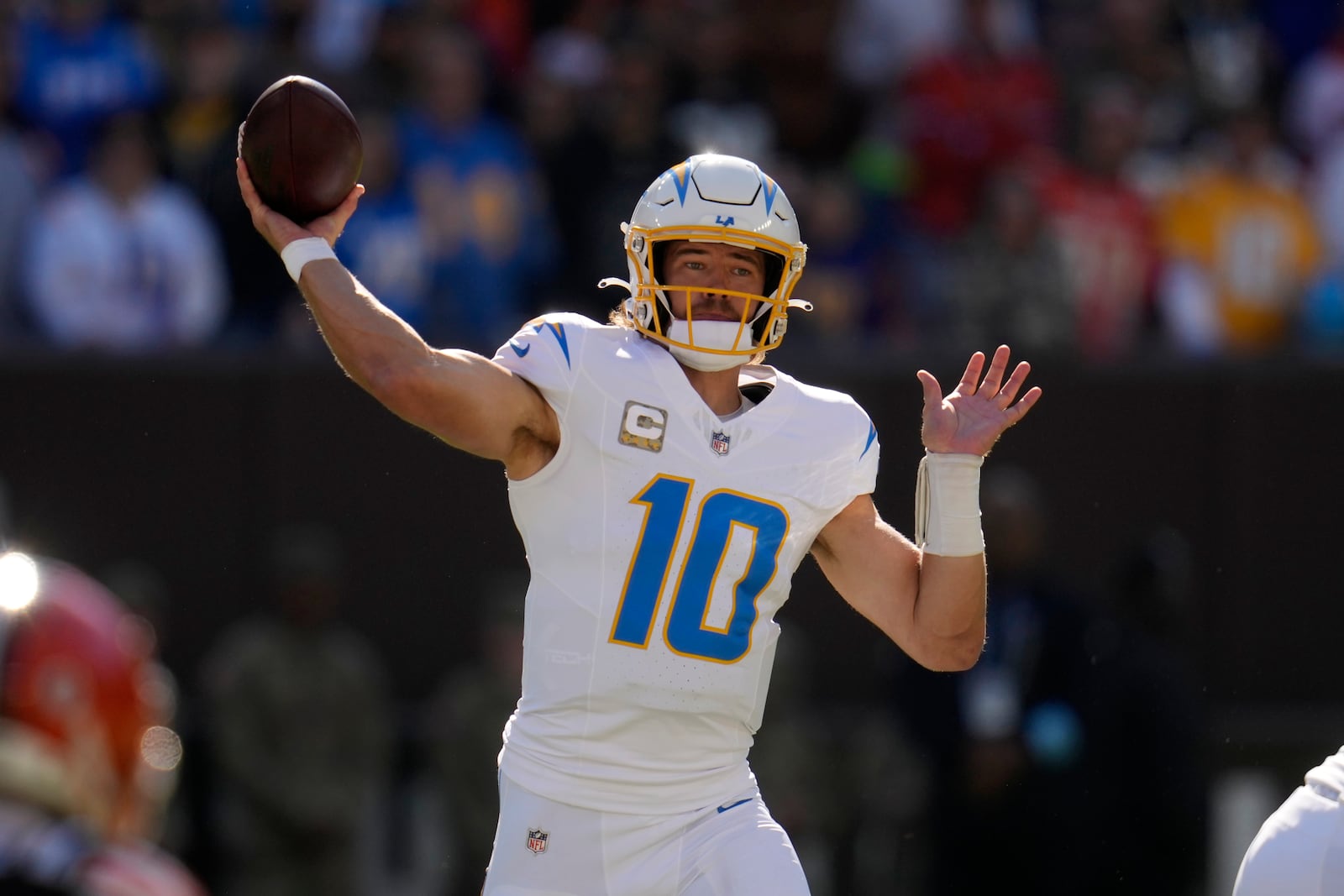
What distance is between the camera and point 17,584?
128 inches

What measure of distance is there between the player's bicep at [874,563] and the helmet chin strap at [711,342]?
396 millimetres

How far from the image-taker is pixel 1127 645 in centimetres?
811

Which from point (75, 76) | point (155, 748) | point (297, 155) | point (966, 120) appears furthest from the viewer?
point (966, 120)

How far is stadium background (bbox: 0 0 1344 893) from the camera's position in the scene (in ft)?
29.9

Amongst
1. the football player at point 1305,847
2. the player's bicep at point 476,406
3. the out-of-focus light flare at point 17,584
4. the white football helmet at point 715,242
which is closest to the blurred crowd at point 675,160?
the white football helmet at point 715,242

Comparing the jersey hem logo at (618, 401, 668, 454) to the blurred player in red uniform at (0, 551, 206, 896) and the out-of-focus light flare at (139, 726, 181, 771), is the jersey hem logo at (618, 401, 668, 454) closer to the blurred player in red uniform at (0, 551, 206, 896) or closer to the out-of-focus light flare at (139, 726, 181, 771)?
the out-of-focus light flare at (139, 726, 181, 771)

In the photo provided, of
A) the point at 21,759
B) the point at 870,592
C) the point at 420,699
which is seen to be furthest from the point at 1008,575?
the point at 21,759

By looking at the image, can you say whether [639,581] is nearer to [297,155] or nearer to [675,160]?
[297,155]

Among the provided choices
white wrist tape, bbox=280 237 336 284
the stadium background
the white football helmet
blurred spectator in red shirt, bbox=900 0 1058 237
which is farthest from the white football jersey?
blurred spectator in red shirt, bbox=900 0 1058 237

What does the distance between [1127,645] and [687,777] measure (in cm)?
401

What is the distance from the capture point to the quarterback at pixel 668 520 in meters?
4.35

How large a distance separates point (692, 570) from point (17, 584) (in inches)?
60.7

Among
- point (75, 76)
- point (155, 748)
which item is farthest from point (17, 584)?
point (75, 76)

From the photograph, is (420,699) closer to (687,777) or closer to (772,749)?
(772,749)
